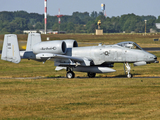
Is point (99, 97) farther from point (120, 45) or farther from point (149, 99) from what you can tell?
point (120, 45)

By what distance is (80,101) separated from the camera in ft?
53.0

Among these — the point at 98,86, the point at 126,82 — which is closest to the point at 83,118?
the point at 98,86

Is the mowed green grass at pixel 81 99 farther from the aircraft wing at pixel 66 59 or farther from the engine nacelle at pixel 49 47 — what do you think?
the engine nacelle at pixel 49 47

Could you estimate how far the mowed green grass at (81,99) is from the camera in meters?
13.4

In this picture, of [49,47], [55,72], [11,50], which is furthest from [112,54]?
[11,50]

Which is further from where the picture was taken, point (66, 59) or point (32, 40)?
point (32, 40)

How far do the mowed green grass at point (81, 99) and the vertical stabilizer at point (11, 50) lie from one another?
264 cm

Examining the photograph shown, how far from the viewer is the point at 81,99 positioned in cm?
1669

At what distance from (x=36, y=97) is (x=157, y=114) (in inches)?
276

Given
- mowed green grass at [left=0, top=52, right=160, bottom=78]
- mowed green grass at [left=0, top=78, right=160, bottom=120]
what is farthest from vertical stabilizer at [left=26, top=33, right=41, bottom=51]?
mowed green grass at [left=0, top=78, right=160, bottom=120]

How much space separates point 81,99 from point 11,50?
424 inches

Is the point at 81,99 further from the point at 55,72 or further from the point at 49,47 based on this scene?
the point at 55,72

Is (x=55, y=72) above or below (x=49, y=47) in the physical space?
below

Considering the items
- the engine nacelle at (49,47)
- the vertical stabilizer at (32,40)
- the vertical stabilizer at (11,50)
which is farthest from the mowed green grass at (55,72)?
the engine nacelle at (49,47)
